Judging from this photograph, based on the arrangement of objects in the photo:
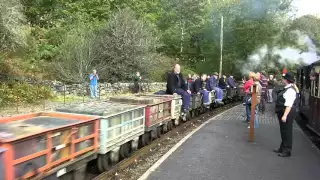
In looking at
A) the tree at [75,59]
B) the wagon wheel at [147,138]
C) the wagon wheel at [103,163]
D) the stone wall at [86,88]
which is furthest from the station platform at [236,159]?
the tree at [75,59]

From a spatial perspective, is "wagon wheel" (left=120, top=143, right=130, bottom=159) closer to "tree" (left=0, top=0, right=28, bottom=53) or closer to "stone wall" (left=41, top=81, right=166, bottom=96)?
"tree" (left=0, top=0, right=28, bottom=53)

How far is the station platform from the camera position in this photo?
22.3 feet

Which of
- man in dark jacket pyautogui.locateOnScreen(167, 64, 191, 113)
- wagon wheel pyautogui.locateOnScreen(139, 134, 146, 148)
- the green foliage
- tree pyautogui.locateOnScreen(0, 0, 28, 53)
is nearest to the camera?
wagon wheel pyautogui.locateOnScreen(139, 134, 146, 148)

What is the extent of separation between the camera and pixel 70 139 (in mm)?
5480

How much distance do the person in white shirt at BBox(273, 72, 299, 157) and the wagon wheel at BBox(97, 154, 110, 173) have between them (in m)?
3.85

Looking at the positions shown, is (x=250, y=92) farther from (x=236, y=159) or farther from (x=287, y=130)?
(x=236, y=159)

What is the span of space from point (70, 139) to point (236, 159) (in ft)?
12.9

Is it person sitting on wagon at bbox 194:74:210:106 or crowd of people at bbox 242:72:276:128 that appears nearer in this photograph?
crowd of people at bbox 242:72:276:128

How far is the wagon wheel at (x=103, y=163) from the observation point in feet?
22.7

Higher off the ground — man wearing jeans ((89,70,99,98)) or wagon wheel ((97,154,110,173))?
man wearing jeans ((89,70,99,98))

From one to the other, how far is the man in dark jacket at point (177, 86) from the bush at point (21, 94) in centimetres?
774

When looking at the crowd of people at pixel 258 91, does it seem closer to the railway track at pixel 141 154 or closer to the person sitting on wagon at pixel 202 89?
the person sitting on wagon at pixel 202 89

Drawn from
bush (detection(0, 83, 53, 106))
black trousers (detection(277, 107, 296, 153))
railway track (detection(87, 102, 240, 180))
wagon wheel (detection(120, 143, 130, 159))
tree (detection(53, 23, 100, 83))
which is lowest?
railway track (detection(87, 102, 240, 180))

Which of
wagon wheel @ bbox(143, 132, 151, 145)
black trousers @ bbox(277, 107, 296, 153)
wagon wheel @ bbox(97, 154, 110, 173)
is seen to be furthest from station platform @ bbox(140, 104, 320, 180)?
wagon wheel @ bbox(143, 132, 151, 145)
